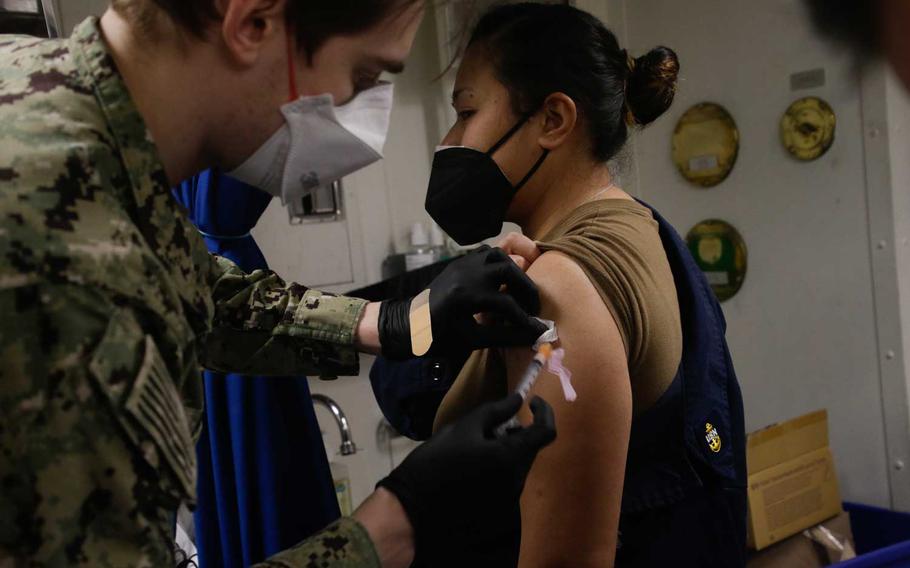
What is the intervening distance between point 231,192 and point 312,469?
503 millimetres

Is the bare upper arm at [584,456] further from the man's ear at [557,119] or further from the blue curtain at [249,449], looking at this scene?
the blue curtain at [249,449]

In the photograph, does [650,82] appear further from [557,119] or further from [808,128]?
[808,128]

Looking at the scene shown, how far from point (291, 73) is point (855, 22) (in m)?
0.57

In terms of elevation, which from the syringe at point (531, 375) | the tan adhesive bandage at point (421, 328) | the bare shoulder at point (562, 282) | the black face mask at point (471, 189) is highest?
the black face mask at point (471, 189)

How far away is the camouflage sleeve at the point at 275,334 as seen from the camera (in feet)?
3.57

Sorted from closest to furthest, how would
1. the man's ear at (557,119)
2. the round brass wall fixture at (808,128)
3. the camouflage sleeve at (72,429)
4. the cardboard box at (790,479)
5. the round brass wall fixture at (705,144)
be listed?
the camouflage sleeve at (72,429), the man's ear at (557,119), the cardboard box at (790,479), the round brass wall fixture at (808,128), the round brass wall fixture at (705,144)

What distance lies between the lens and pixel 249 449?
1.25 metres

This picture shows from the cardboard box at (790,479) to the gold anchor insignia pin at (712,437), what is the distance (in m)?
0.92

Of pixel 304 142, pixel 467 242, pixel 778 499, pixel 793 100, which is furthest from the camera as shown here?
pixel 793 100

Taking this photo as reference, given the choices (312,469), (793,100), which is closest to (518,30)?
(312,469)

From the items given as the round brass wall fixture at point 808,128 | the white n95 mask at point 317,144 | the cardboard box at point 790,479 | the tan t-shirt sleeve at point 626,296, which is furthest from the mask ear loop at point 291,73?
the round brass wall fixture at point 808,128

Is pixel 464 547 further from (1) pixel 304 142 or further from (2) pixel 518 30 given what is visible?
(2) pixel 518 30

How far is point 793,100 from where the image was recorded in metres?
2.13

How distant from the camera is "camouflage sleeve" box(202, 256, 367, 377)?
1.09 metres
